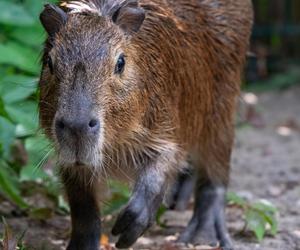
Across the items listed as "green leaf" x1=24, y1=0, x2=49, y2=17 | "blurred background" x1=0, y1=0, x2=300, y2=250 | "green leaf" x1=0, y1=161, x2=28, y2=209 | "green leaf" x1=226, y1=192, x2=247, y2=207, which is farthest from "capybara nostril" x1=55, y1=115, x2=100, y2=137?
"green leaf" x1=24, y1=0, x2=49, y2=17

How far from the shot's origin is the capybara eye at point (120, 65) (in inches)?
179

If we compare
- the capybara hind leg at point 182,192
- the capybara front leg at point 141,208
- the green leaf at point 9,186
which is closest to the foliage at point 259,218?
the capybara hind leg at point 182,192

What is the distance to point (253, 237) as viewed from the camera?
5.78 meters

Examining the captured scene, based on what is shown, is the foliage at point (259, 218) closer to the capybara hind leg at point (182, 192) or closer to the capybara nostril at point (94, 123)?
the capybara hind leg at point (182, 192)

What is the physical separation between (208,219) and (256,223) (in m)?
0.39

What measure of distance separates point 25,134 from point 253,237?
62.1 inches

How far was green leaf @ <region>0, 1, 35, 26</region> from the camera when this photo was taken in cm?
594

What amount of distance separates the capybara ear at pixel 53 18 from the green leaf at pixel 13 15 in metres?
1.25

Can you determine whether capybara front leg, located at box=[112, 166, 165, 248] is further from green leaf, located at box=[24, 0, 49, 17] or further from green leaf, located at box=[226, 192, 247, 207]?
green leaf, located at box=[24, 0, 49, 17]

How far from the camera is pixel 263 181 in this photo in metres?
7.61

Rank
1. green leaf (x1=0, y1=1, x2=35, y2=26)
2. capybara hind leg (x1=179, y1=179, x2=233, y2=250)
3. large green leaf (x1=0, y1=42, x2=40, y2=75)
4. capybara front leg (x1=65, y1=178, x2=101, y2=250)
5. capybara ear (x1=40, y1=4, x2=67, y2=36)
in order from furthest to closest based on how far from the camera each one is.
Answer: large green leaf (x1=0, y1=42, x2=40, y2=75)
green leaf (x1=0, y1=1, x2=35, y2=26)
capybara hind leg (x1=179, y1=179, x2=233, y2=250)
capybara front leg (x1=65, y1=178, x2=101, y2=250)
capybara ear (x1=40, y1=4, x2=67, y2=36)

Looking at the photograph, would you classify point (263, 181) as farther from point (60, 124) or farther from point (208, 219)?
point (60, 124)

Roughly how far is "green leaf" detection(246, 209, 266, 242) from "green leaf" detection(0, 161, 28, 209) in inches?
53.1

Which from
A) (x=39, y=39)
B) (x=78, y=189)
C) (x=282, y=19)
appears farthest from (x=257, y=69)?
(x=78, y=189)
